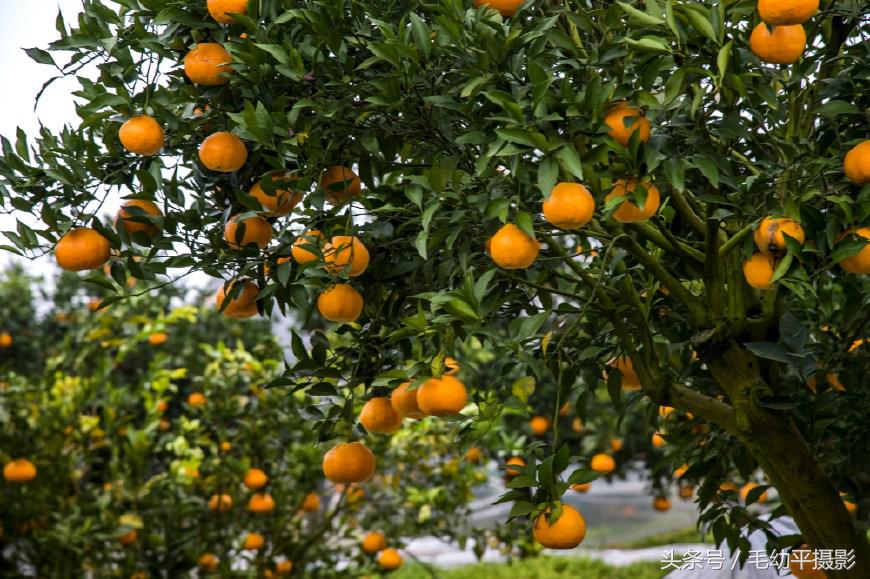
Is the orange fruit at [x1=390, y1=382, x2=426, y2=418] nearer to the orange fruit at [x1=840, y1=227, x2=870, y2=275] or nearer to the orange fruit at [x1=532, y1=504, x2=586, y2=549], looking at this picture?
the orange fruit at [x1=532, y1=504, x2=586, y2=549]

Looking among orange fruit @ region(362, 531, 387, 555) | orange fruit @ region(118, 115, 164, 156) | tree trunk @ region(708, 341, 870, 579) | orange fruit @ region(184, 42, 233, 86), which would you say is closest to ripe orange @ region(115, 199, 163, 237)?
orange fruit @ region(118, 115, 164, 156)

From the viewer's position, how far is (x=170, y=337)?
5.99 metres

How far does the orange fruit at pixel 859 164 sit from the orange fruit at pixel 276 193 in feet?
2.88

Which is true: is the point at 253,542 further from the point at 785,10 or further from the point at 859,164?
the point at 785,10

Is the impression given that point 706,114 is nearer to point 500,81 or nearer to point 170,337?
point 500,81

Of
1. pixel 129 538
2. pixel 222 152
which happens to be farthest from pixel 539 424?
Result: pixel 222 152

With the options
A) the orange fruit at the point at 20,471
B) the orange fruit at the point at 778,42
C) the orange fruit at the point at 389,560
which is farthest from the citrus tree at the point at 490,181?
the orange fruit at the point at 389,560

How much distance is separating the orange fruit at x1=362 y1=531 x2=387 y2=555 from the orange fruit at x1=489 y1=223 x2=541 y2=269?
2728 millimetres

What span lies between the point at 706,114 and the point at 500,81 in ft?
1.10

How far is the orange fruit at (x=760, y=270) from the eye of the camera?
4.86 ft

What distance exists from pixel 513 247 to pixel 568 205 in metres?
0.10

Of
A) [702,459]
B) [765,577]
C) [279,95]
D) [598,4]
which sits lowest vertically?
[765,577]

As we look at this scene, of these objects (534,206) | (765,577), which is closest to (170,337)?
(765,577)

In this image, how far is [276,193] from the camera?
1604 millimetres
